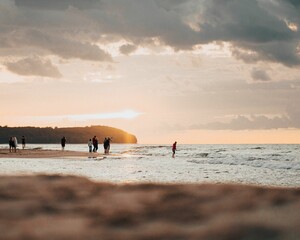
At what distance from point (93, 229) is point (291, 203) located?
159 centimetres

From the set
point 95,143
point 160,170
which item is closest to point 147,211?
point 160,170

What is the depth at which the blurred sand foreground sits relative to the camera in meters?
2.63

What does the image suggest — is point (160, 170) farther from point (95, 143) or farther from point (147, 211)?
point (95, 143)

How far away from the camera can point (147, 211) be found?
3154mm

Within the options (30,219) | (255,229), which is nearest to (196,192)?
(255,229)

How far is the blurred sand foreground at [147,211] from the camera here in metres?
2.63

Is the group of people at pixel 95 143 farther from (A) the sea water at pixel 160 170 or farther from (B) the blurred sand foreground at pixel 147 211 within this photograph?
(B) the blurred sand foreground at pixel 147 211

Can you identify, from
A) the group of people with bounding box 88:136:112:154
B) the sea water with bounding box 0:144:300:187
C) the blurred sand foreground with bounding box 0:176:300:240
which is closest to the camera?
the blurred sand foreground with bounding box 0:176:300:240

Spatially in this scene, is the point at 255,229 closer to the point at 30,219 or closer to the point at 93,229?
the point at 93,229

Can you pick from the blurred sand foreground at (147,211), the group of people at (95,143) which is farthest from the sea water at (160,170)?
the group of people at (95,143)

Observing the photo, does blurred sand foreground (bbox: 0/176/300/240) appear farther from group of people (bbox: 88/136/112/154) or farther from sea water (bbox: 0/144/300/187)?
group of people (bbox: 88/136/112/154)

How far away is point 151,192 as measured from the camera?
381 cm

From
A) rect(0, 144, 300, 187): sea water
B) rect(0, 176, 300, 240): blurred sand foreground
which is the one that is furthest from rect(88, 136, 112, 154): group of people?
rect(0, 176, 300, 240): blurred sand foreground

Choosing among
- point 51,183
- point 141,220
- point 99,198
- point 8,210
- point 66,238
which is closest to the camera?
point 66,238
